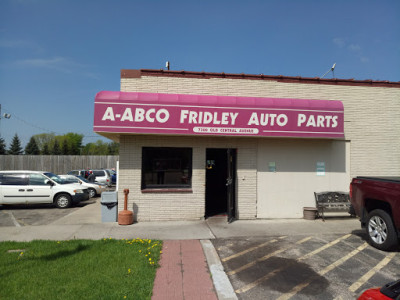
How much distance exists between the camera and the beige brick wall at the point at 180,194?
848cm

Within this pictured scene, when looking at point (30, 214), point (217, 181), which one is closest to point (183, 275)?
point (217, 181)

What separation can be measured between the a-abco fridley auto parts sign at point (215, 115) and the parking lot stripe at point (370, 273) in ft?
13.4

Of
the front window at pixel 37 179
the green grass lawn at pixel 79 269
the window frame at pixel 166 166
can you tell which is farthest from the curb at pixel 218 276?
the front window at pixel 37 179

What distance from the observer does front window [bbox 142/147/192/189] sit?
871cm

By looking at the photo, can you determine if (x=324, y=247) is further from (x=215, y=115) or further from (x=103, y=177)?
A: (x=103, y=177)

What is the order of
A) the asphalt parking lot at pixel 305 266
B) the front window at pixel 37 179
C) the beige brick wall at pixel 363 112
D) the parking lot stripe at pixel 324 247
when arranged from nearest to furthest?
1. the asphalt parking lot at pixel 305 266
2. the parking lot stripe at pixel 324 247
3. the beige brick wall at pixel 363 112
4. the front window at pixel 37 179

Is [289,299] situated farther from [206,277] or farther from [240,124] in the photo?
[240,124]

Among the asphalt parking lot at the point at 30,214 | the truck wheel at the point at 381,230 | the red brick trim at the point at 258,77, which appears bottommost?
the asphalt parking lot at the point at 30,214

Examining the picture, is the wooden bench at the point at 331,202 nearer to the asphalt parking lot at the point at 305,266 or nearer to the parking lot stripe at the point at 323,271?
the asphalt parking lot at the point at 305,266

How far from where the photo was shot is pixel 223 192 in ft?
38.0

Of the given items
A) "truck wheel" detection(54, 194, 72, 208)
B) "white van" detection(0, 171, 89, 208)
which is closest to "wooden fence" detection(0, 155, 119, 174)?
"white van" detection(0, 171, 89, 208)

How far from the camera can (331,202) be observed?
903 cm

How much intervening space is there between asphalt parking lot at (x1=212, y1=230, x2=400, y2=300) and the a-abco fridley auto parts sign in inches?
129

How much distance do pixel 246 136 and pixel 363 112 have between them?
4.53 meters
